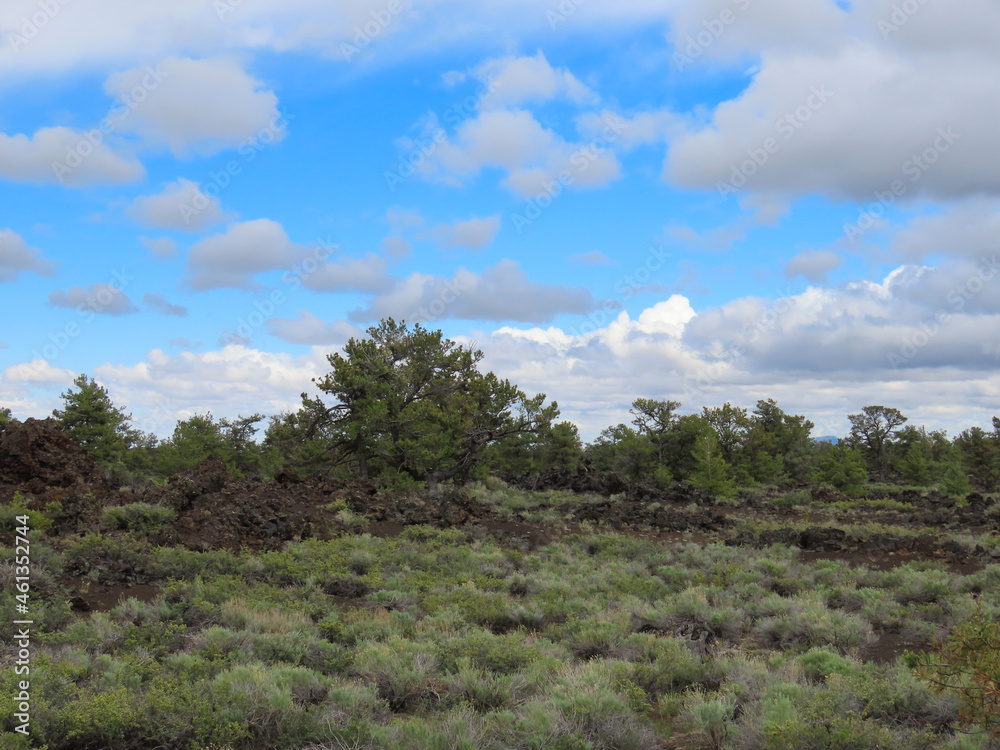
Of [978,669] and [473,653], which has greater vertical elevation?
[978,669]

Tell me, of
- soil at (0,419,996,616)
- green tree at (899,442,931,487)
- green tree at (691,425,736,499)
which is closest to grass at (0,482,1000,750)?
soil at (0,419,996,616)

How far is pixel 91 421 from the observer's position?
36.4 m

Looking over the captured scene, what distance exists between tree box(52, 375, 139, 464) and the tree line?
0.21 ft

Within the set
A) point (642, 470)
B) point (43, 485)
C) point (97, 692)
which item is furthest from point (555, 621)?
point (642, 470)

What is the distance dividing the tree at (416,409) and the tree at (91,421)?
1358 cm

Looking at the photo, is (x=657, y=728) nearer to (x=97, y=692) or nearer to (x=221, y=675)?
(x=221, y=675)

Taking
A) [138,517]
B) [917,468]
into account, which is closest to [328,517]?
[138,517]

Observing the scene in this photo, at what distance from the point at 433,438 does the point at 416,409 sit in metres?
1.65

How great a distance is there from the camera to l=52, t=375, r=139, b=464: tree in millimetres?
35562

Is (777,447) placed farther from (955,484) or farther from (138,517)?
(138,517)

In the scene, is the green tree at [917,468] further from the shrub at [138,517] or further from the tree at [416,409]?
the shrub at [138,517]

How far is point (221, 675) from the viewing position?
23.1 feet

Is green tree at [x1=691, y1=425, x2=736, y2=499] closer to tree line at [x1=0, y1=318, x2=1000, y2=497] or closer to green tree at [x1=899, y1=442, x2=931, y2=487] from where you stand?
tree line at [x1=0, y1=318, x2=1000, y2=497]

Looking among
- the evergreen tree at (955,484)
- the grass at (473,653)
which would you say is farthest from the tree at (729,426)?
the grass at (473,653)
